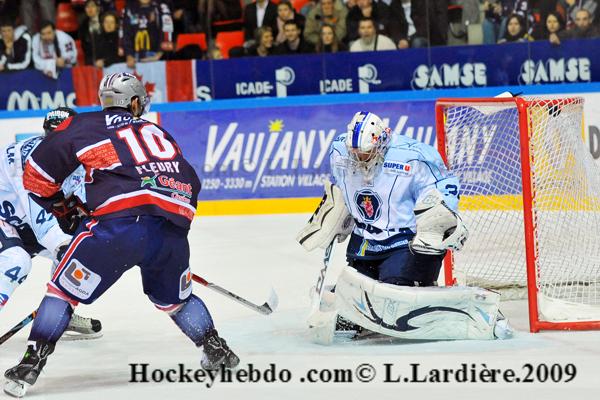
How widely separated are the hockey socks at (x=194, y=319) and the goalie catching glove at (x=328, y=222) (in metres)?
0.96

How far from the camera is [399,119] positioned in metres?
9.01

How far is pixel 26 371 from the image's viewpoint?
4.04 metres

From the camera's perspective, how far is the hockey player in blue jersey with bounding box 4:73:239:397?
4.07 meters

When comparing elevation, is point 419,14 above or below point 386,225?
above

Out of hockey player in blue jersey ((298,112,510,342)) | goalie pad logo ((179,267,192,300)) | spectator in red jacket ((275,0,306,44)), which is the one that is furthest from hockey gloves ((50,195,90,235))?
spectator in red jacket ((275,0,306,44))

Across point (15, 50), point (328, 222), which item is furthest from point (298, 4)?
point (328, 222)

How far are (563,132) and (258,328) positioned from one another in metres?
1.58

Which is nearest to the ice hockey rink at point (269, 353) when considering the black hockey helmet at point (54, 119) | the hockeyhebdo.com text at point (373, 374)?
the hockeyhebdo.com text at point (373, 374)

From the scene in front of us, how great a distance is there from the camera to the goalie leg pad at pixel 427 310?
4766mm

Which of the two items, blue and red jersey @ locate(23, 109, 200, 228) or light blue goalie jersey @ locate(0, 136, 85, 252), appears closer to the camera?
blue and red jersey @ locate(23, 109, 200, 228)

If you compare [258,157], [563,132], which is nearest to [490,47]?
[258,157]

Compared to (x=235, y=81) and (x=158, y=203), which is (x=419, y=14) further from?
(x=158, y=203)

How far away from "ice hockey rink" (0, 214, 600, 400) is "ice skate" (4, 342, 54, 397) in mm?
68

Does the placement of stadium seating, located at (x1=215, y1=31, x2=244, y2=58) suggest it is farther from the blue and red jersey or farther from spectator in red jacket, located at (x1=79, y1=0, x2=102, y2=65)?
the blue and red jersey
